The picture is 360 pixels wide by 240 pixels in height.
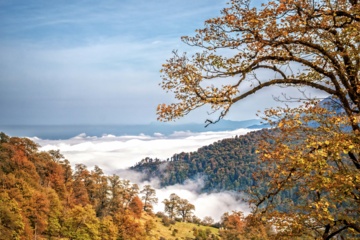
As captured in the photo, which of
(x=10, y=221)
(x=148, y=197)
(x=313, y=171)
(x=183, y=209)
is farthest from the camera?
(x=183, y=209)

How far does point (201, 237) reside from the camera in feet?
394

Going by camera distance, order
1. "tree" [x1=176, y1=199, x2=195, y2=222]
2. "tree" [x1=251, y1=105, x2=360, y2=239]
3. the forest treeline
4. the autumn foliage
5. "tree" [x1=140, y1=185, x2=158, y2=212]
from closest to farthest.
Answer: "tree" [x1=251, y1=105, x2=360, y2=239] < the autumn foliage < the forest treeline < "tree" [x1=140, y1=185, x2=158, y2=212] < "tree" [x1=176, y1=199, x2=195, y2=222]

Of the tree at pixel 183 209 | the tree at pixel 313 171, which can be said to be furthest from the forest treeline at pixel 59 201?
the tree at pixel 313 171

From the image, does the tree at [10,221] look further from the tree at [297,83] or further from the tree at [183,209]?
the tree at [183,209]

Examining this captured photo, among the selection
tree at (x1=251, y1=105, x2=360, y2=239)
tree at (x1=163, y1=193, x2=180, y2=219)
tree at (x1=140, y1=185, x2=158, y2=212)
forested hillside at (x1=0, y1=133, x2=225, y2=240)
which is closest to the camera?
tree at (x1=251, y1=105, x2=360, y2=239)

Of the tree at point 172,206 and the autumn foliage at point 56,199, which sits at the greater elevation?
A: the autumn foliage at point 56,199

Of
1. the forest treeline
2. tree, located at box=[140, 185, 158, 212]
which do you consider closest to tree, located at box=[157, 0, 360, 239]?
the forest treeline

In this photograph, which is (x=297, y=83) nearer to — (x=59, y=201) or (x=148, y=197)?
(x=59, y=201)

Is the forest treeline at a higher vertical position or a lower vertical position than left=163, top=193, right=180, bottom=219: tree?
higher

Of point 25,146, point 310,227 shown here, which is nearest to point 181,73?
point 310,227

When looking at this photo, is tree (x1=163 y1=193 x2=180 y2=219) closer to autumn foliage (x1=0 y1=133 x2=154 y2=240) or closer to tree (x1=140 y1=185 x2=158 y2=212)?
tree (x1=140 y1=185 x2=158 y2=212)

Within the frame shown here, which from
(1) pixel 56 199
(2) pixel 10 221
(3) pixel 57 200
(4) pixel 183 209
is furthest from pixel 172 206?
(2) pixel 10 221

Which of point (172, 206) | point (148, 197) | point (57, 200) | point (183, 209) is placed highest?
point (57, 200)

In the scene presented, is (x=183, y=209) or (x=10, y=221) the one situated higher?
(x=10, y=221)
